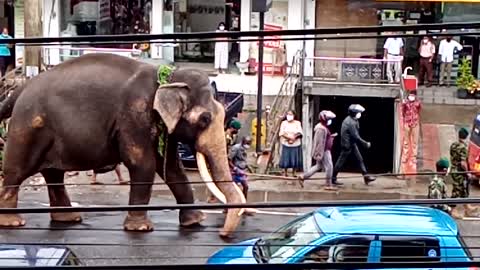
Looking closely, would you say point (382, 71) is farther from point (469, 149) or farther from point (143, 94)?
point (143, 94)

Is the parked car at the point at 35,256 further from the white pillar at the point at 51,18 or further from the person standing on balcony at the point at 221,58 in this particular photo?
the white pillar at the point at 51,18

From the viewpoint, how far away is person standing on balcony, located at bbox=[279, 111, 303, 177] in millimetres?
17797

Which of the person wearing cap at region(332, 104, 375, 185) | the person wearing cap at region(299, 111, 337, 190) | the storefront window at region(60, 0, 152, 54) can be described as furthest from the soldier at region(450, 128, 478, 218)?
the storefront window at region(60, 0, 152, 54)

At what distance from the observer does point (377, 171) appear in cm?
2005

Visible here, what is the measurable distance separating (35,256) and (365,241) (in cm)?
279

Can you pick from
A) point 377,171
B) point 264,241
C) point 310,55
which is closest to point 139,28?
point 310,55

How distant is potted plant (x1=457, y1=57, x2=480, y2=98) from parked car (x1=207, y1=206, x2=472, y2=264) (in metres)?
13.0

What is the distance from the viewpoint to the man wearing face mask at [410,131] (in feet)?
61.1

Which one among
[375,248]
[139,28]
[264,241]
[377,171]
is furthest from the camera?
[139,28]

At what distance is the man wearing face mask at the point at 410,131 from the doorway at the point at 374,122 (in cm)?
96

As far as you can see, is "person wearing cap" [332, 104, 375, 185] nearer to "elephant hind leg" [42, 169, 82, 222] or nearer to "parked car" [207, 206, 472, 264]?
"elephant hind leg" [42, 169, 82, 222]

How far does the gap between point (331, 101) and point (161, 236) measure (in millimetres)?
9431

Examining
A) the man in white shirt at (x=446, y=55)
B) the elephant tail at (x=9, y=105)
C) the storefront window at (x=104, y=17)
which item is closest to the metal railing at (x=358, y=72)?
the man in white shirt at (x=446, y=55)

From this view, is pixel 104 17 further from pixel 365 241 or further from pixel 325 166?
pixel 365 241
